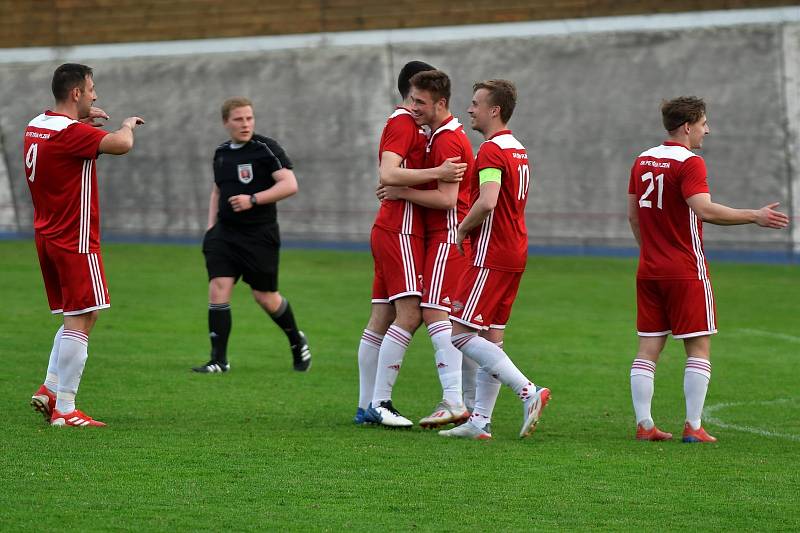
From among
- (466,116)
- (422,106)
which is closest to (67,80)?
(422,106)

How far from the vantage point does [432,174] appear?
22.9 feet

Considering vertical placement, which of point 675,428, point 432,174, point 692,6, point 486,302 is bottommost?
point 675,428

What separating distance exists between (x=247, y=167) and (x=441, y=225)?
126 inches

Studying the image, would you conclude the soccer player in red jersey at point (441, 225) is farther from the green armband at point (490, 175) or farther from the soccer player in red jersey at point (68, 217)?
the soccer player in red jersey at point (68, 217)

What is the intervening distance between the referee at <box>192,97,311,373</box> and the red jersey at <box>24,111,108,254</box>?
2.89 metres

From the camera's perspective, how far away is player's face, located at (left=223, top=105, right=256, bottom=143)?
989 cm

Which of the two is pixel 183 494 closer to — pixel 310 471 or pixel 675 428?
pixel 310 471

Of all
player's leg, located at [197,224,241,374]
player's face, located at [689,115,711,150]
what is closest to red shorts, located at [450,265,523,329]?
player's face, located at [689,115,711,150]

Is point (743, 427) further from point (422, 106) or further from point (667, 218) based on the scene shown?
point (422, 106)

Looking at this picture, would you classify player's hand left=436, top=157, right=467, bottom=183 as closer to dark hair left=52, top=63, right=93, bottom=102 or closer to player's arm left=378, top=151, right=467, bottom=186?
player's arm left=378, top=151, right=467, bottom=186

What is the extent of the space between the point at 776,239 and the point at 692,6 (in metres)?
5.02

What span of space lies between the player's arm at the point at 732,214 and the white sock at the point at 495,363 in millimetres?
1333

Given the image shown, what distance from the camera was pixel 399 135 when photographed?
7.16m

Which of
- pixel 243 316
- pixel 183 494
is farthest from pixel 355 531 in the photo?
pixel 243 316
